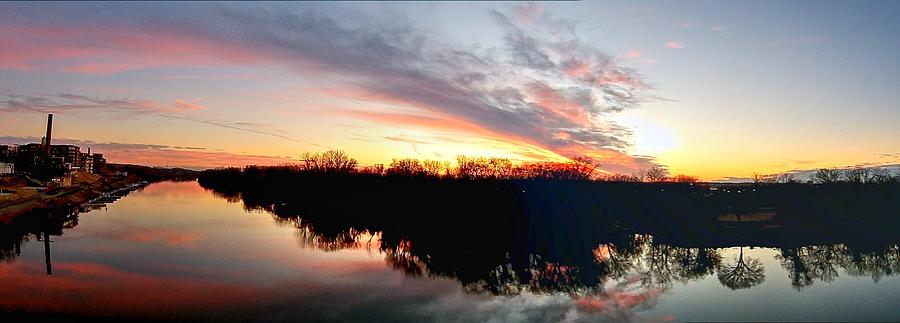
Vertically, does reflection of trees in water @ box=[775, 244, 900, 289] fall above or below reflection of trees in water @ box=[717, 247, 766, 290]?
above

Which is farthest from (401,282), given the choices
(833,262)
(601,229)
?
(601,229)

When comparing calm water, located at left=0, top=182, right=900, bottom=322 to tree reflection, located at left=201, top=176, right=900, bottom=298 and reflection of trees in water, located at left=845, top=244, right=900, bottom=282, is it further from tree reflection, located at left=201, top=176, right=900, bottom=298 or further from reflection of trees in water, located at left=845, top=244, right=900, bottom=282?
tree reflection, located at left=201, top=176, right=900, bottom=298

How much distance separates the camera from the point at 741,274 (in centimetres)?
3241

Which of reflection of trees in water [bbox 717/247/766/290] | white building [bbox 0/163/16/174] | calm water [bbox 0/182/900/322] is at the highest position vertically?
white building [bbox 0/163/16/174]

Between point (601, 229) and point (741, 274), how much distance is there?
72.2ft

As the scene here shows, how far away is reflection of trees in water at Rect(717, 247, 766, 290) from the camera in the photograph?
97.2 ft

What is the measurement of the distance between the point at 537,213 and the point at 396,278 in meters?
30.1

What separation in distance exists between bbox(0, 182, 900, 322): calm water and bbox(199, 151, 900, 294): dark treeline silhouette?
349 millimetres

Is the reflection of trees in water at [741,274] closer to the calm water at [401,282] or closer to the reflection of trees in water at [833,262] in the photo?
the calm water at [401,282]

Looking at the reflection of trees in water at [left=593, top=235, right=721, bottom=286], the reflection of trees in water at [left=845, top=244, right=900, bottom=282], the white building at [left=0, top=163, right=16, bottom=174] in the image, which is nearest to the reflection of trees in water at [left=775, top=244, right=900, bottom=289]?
the reflection of trees in water at [left=845, top=244, right=900, bottom=282]

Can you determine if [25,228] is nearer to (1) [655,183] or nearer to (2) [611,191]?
(2) [611,191]

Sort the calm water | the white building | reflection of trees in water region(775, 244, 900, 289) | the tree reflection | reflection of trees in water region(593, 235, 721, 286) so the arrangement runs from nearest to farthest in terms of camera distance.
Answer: the calm water
the tree reflection
reflection of trees in water region(593, 235, 721, 286)
reflection of trees in water region(775, 244, 900, 289)
the white building

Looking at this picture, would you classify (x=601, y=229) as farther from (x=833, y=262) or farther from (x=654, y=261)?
(x=833, y=262)

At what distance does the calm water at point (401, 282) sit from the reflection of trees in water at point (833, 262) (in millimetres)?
138
